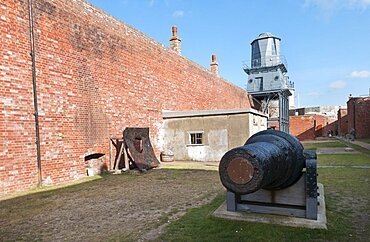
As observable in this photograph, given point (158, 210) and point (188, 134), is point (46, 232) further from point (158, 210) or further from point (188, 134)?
point (188, 134)

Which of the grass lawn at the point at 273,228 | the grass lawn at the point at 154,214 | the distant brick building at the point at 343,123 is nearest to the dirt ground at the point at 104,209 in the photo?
the grass lawn at the point at 154,214

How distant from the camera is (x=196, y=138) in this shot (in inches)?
486

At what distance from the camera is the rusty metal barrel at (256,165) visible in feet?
8.55

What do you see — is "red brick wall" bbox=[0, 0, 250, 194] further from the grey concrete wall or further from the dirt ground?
the dirt ground

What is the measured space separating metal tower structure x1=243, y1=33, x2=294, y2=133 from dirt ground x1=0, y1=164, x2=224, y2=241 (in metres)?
18.9

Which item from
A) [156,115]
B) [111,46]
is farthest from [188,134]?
[111,46]

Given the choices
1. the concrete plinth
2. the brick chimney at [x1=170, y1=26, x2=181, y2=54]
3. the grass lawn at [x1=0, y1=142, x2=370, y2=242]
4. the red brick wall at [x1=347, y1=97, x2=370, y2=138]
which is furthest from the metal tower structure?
the concrete plinth

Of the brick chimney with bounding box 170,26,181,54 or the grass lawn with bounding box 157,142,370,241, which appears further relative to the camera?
the brick chimney with bounding box 170,26,181,54

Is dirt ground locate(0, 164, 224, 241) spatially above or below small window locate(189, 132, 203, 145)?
below

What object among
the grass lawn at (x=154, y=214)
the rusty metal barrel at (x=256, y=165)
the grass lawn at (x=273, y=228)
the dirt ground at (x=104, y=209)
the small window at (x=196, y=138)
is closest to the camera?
the rusty metal barrel at (x=256, y=165)

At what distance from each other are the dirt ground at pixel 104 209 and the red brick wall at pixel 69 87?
1088 millimetres

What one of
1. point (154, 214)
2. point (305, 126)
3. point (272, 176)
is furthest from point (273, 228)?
point (305, 126)

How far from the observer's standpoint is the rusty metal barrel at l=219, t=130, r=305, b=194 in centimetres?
261

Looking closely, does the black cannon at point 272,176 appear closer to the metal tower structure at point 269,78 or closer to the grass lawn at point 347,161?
the grass lawn at point 347,161
